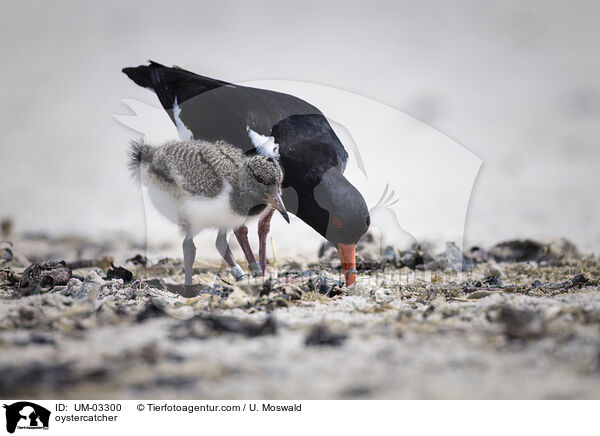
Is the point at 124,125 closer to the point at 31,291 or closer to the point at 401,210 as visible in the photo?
the point at 31,291

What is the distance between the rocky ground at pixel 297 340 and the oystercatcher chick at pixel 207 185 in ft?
1.98

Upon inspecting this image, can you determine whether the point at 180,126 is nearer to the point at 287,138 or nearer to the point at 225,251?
the point at 287,138

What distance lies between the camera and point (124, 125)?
5.61 metres

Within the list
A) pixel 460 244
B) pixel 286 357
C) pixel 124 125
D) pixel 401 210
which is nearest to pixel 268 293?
pixel 286 357

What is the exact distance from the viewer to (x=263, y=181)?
427 centimetres

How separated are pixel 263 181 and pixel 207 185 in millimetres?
463

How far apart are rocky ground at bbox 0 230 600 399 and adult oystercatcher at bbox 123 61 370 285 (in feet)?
1.93

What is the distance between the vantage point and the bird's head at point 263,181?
4.23m

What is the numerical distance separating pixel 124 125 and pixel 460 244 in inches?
166

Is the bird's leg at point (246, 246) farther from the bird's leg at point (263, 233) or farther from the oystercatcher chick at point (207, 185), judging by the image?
the oystercatcher chick at point (207, 185)
